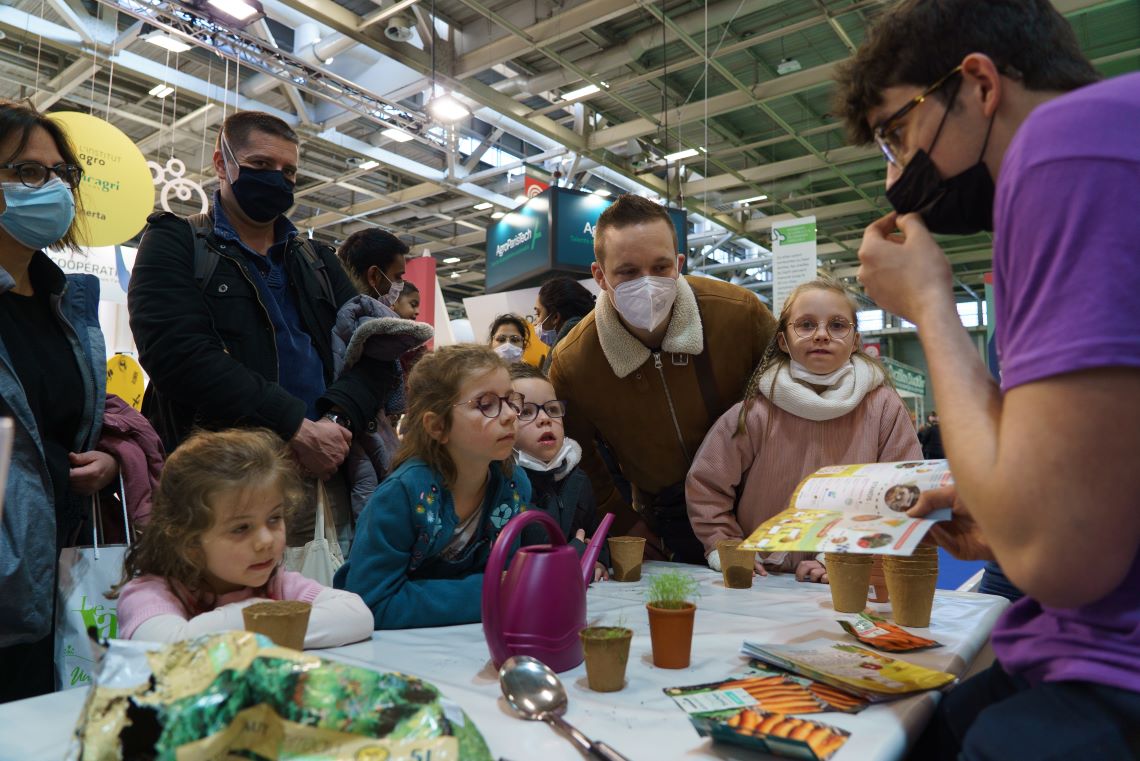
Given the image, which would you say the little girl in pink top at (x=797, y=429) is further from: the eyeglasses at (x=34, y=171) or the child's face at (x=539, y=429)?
the eyeglasses at (x=34, y=171)

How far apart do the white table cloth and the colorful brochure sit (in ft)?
0.08

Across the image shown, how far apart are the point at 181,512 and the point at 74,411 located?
0.57m

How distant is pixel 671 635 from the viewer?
111cm

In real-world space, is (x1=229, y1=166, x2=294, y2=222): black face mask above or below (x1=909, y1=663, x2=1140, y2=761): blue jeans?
above

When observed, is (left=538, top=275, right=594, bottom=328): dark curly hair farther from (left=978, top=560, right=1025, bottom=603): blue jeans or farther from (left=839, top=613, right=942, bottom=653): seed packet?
(left=839, top=613, right=942, bottom=653): seed packet

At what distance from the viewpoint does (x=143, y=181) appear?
467 cm

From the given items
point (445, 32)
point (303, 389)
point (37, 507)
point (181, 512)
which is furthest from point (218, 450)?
point (445, 32)

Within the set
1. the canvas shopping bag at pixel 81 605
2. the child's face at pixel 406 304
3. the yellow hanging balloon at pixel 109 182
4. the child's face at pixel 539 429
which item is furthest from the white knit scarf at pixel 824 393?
the yellow hanging balloon at pixel 109 182

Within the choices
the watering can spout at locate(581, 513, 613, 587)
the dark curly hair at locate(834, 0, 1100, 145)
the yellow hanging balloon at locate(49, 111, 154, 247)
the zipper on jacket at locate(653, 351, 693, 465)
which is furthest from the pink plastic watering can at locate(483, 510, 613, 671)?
the yellow hanging balloon at locate(49, 111, 154, 247)

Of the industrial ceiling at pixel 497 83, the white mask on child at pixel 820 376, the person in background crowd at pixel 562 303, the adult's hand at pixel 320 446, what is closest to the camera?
the adult's hand at pixel 320 446

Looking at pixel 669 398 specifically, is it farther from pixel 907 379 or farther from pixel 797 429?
pixel 907 379

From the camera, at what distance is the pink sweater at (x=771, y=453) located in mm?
2053

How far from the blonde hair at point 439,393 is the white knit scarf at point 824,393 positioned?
0.81 m

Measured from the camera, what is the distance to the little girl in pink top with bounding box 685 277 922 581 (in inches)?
80.7
